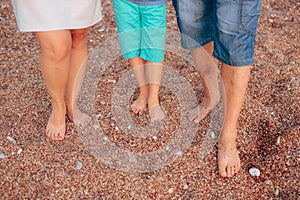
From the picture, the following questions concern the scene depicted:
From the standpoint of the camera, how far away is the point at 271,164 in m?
2.50

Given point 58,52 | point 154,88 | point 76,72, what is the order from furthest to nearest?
point 154,88, point 76,72, point 58,52

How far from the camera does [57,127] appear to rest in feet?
8.64

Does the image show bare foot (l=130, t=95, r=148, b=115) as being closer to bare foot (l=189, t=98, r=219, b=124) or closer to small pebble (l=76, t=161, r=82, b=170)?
bare foot (l=189, t=98, r=219, b=124)

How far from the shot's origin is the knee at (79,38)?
7.82 ft

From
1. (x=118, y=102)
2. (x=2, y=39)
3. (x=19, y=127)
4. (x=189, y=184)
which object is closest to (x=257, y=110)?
(x=189, y=184)

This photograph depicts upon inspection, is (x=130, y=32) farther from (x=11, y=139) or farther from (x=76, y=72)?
(x=11, y=139)

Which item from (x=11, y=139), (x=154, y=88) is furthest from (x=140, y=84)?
(x=11, y=139)

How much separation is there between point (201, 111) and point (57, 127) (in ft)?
3.36

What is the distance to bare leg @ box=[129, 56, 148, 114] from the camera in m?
2.64

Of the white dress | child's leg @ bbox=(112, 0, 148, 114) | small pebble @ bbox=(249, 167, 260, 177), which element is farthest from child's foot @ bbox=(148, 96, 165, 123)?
the white dress

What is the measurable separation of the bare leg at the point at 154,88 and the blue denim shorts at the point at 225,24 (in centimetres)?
31

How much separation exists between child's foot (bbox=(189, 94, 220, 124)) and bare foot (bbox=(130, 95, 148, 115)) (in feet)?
1.14

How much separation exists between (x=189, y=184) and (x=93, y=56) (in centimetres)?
154

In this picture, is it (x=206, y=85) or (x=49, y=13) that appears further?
(x=206, y=85)
